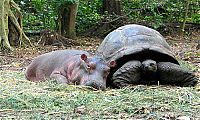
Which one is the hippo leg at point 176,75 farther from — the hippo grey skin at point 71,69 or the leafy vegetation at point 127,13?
the leafy vegetation at point 127,13

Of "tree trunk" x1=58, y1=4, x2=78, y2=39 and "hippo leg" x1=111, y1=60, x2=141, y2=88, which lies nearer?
"hippo leg" x1=111, y1=60, x2=141, y2=88

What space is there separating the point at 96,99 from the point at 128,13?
1114cm

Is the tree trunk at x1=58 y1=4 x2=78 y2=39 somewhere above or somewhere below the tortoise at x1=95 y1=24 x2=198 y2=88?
above

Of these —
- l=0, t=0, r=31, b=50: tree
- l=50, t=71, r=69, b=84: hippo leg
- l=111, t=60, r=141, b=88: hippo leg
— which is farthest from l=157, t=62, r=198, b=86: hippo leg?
l=0, t=0, r=31, b=50: tree

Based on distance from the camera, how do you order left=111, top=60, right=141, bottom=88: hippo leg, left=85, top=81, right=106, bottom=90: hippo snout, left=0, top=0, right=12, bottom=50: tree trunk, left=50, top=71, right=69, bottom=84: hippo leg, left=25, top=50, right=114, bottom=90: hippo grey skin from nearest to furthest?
left=85, top=81, right=106, bottom=90: hippo snout
left=25, top=50, right=114, bottom=90: hippo grey skin
left=111, top=60, right=141, bottom=88: hippo leg
left=50, top=71, right=69, bottom=84: hippo leg
left=0, top=0, right=12, bottom=50: tree trunk

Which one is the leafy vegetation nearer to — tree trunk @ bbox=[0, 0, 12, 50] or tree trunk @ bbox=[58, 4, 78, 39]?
tree trunk @ bbox=[58, 4, 78, 39]

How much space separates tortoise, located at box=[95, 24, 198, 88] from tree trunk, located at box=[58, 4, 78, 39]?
8056 millimetres

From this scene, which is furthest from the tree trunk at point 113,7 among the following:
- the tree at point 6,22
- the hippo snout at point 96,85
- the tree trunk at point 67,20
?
the hippo snout at point 96,85

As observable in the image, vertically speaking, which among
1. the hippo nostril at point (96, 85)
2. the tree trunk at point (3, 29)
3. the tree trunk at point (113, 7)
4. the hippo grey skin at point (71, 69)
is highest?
the tree trunk at point (113, 7)

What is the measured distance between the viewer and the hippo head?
4.74 metres

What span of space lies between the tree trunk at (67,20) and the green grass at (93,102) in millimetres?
8668

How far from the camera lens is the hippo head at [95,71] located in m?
4.74

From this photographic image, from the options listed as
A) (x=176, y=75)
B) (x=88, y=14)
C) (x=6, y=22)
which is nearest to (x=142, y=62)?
(x=176, y=75)

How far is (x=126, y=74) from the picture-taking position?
197 inches
